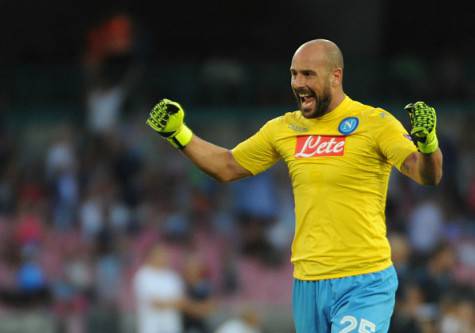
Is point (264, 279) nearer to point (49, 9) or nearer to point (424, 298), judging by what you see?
point (424, 298)

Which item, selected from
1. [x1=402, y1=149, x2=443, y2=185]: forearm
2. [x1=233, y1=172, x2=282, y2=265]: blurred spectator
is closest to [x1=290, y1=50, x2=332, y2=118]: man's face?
[x1=402, y1=149, x2=443, y2=185]: forearm

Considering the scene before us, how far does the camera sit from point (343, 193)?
6.10 metres

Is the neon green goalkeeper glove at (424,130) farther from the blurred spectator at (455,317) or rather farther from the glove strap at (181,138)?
the blurred spectator at (455,317)

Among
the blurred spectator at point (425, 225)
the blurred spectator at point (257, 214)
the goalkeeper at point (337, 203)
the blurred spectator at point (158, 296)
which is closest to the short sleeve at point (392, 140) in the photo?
the goalkeeper at point (337, 203)

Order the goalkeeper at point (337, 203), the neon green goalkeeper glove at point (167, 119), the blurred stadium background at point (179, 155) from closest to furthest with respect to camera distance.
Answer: the goalkeeper at point (337, 203)
the neon green goalkeeper glove at point (167, 119)
the blurred stadium background at point (179, 155)

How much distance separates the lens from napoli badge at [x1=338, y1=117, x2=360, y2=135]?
240 inches

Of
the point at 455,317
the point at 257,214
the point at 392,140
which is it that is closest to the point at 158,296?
the point at 455,317

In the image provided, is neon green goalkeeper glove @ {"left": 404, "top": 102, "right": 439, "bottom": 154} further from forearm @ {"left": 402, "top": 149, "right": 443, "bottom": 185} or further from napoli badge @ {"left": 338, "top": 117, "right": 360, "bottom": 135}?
napoli badge @ {"left": 338, "top": 117, "right": 360, "bottom": 135}

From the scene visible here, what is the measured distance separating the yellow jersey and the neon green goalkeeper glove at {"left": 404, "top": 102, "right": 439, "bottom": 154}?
1.01 ft

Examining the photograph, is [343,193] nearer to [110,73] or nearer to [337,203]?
[337,203]

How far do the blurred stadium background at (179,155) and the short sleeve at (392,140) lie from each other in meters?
5.13

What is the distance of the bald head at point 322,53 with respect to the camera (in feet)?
20.0

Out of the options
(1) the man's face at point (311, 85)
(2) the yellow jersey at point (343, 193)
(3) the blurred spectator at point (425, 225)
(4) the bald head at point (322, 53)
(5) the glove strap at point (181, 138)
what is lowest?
(3) the blurred spectator at point (425, 225)

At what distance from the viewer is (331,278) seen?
6.12 metres
